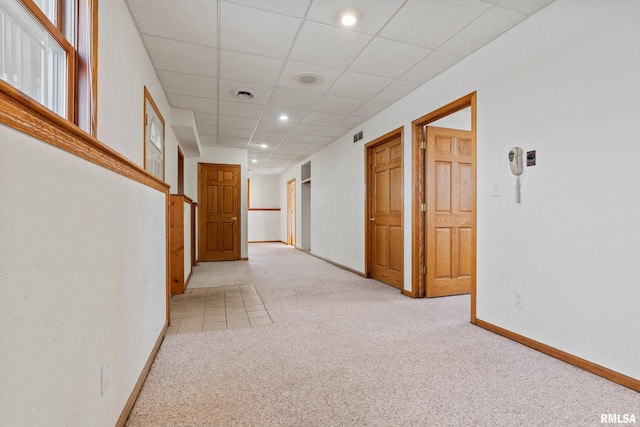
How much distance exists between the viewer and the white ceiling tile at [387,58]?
2619mm

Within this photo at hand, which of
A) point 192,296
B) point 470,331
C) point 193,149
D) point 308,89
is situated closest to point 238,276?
point 192,296

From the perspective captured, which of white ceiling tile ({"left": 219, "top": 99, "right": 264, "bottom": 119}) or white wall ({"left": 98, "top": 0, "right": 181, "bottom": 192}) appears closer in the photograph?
white wall ({"left": 98, "top": 0, "right": 181, "bottom": 192})

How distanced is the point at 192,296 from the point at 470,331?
9.53 feet

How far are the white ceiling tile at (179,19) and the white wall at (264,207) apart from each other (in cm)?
803

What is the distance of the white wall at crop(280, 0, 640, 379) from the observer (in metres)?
1.71

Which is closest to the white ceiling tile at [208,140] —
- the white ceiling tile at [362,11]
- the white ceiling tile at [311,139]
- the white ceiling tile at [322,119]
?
the white ceiling tile at [311,139]

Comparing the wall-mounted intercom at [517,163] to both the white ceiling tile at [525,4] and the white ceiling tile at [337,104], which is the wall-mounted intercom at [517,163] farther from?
the white ceiling tile at [337,104]

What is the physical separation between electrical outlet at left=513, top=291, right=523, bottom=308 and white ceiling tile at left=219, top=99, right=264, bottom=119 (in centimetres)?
349

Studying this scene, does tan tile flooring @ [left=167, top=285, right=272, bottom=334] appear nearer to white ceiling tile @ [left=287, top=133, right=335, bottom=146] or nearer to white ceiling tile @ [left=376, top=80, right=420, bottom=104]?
white ceiling tile @ [left=376, top=80, right=420, bottom=104]

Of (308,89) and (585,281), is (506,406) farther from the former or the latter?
(308,89)

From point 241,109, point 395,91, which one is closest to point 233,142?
point 241,109

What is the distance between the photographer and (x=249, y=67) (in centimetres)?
299

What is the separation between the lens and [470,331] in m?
2.49

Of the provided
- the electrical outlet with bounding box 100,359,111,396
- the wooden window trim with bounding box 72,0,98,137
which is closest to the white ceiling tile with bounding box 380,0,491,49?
the wooden window trim with bounding box 72,0,98,137
